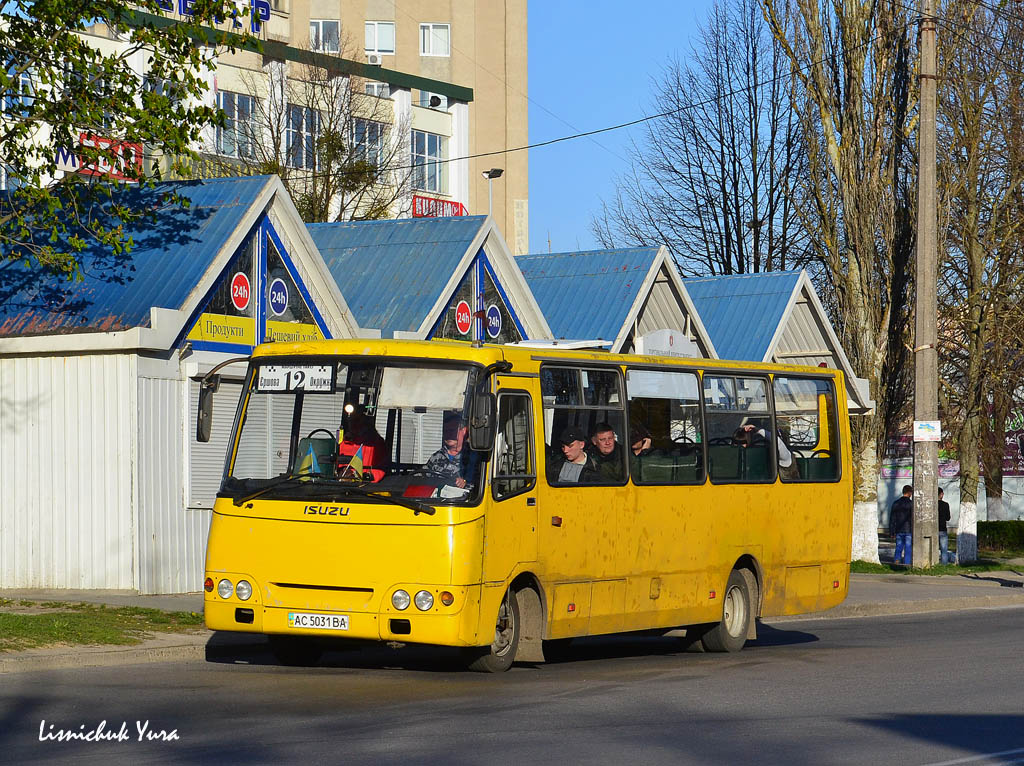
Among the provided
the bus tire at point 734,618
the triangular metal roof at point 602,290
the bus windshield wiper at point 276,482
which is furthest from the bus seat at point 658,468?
the triangular metal roof at point 602,290

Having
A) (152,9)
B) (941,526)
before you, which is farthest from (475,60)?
(152,9)

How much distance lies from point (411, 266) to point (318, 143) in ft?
49.3

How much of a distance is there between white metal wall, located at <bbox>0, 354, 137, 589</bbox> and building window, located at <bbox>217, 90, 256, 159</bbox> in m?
17.3

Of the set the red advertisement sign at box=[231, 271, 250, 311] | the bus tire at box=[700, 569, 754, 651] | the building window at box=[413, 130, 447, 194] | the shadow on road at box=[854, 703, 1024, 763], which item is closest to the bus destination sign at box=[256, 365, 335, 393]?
the shadow on road at box=[854, 703, 1024, 763]

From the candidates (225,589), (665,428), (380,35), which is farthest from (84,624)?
(380,35)

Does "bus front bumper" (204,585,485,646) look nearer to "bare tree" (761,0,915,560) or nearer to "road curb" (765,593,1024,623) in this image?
"road curb" (765,593,1024,623)

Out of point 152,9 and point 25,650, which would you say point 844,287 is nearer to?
point 152,9

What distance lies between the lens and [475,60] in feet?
254

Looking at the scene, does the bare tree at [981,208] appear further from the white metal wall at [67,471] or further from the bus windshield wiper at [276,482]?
the bus windshield wiper at [276,482]

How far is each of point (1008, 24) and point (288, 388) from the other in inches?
1159

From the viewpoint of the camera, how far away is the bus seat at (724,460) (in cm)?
1559

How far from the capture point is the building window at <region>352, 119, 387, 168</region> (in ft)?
137

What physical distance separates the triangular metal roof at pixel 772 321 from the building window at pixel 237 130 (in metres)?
11.6

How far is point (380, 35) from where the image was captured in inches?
3056
